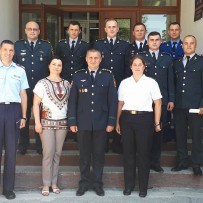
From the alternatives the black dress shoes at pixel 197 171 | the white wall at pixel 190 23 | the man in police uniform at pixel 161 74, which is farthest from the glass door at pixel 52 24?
the black dress shoes at pixel 197 171

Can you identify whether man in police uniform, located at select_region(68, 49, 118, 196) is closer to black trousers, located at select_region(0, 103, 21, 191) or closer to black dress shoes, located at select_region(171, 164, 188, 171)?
black trousers, located at select_region(0, 103, 21, 191)

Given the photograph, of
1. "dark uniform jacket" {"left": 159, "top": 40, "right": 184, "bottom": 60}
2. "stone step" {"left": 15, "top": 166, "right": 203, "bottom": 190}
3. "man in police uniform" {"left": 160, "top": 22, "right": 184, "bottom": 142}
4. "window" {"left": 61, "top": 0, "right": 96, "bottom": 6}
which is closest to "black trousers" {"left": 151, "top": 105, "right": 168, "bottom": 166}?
"stone step" {"left": 15, "top": 166, "right": 203, "bottom": 190}

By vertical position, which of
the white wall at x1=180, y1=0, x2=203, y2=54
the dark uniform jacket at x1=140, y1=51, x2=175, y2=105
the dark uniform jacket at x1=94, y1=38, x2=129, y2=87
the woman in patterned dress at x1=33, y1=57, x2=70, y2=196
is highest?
the white wall at x1=180, y1=0, x2=203, y2=54

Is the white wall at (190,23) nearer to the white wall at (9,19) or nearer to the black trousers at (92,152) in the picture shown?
the black trousers at (92,152)

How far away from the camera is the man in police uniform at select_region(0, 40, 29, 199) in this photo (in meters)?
4.57

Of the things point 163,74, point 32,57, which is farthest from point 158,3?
point 32,57

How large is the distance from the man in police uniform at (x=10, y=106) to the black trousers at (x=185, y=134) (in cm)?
196

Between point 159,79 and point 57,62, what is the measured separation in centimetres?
132

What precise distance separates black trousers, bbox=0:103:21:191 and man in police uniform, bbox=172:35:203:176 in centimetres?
201

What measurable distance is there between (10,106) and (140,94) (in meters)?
1.49

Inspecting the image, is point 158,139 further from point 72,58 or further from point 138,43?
point 72,58

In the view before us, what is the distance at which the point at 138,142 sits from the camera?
15.5 feet

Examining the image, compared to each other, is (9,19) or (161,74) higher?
(9,19)

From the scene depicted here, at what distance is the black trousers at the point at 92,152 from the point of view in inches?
188
